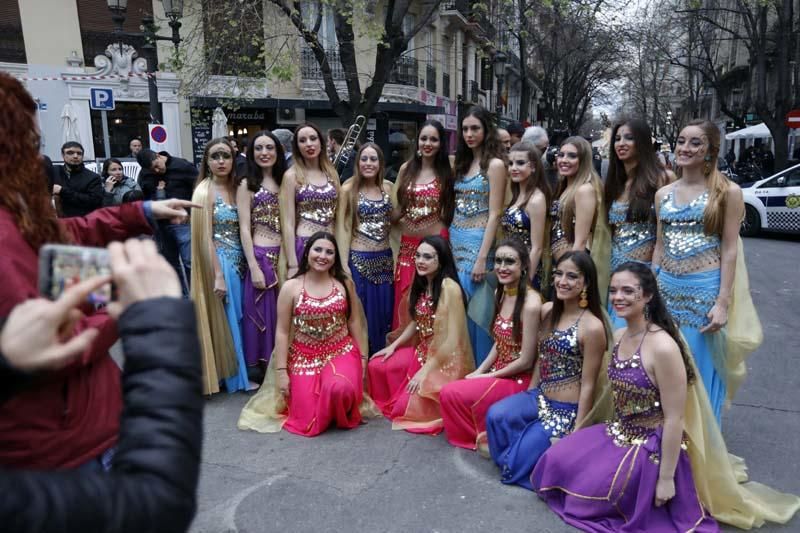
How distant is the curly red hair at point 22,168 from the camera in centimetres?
116

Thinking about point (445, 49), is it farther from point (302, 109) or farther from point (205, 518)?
point (205, 518)

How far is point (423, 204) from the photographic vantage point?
15.3ft

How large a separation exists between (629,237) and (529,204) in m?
0.74

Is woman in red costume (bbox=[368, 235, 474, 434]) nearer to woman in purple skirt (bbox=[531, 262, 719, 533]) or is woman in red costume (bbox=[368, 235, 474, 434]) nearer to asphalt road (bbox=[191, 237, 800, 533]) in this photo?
asphalt road (bbox=[191, 237, 800, 533])

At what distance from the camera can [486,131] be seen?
176 inches

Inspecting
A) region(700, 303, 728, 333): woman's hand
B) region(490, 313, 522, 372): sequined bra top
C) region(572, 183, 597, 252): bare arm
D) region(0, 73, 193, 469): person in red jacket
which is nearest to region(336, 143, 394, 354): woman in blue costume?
region(490, 313, 522, 372): sequined bra top

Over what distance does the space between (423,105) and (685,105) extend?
23.5m

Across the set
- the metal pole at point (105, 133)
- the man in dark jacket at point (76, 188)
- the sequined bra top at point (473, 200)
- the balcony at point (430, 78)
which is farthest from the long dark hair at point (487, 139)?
the balcony at point (430, 78)

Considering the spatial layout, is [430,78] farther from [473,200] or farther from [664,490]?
[664,490]

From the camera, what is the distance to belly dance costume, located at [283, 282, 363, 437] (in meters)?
3.85

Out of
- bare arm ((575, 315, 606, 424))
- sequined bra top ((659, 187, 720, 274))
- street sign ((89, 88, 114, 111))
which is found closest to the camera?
bare arm ((575, 315, 606, 424))

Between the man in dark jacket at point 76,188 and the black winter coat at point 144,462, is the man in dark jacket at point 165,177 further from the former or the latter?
the black winter coat at point 144,462

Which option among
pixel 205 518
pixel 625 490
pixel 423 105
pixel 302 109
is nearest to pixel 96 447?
pixel 205 518

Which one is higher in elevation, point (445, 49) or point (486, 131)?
point (445, 49)
